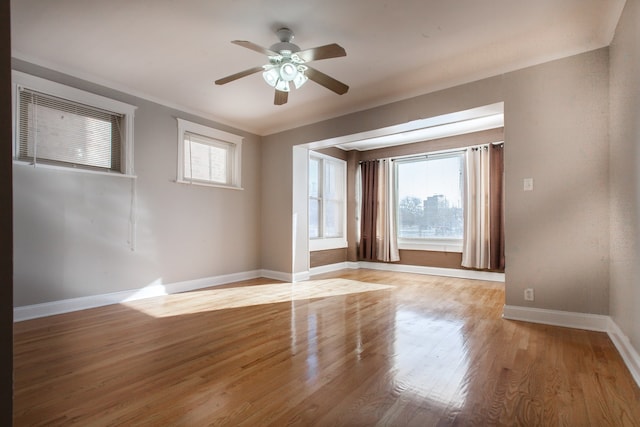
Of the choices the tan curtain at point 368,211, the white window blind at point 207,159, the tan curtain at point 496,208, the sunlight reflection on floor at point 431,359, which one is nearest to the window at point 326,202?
the tan curtain at point 368,211

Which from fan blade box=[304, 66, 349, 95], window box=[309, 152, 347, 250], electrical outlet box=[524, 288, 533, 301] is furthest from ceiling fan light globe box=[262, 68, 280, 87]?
window box=[309, 152, 347, 250]

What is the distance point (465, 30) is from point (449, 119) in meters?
1.25

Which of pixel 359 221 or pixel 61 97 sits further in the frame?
pixel 359 221

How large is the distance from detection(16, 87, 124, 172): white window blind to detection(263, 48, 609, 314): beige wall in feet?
14.0

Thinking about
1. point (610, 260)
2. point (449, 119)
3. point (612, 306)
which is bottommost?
point (612, 306)

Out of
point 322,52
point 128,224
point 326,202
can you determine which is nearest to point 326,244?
point 326,202

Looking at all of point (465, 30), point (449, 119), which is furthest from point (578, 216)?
point (465, 30)

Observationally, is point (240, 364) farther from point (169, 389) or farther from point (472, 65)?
point (472, 65)

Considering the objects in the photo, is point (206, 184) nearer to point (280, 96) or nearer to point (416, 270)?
point (280, 96)

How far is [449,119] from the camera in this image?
386cm

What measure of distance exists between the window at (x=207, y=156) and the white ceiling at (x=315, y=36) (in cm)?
83

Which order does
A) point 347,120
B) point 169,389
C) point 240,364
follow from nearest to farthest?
point 169,389 < point 240,364 < point 347,120

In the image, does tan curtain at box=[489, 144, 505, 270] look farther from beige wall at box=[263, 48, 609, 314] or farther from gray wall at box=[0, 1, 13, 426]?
gray wall at box=[0, 1, 13, 426]

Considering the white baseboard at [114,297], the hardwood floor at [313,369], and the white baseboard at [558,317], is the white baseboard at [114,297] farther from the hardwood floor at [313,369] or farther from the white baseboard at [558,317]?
the white baseboard at [558,317]
